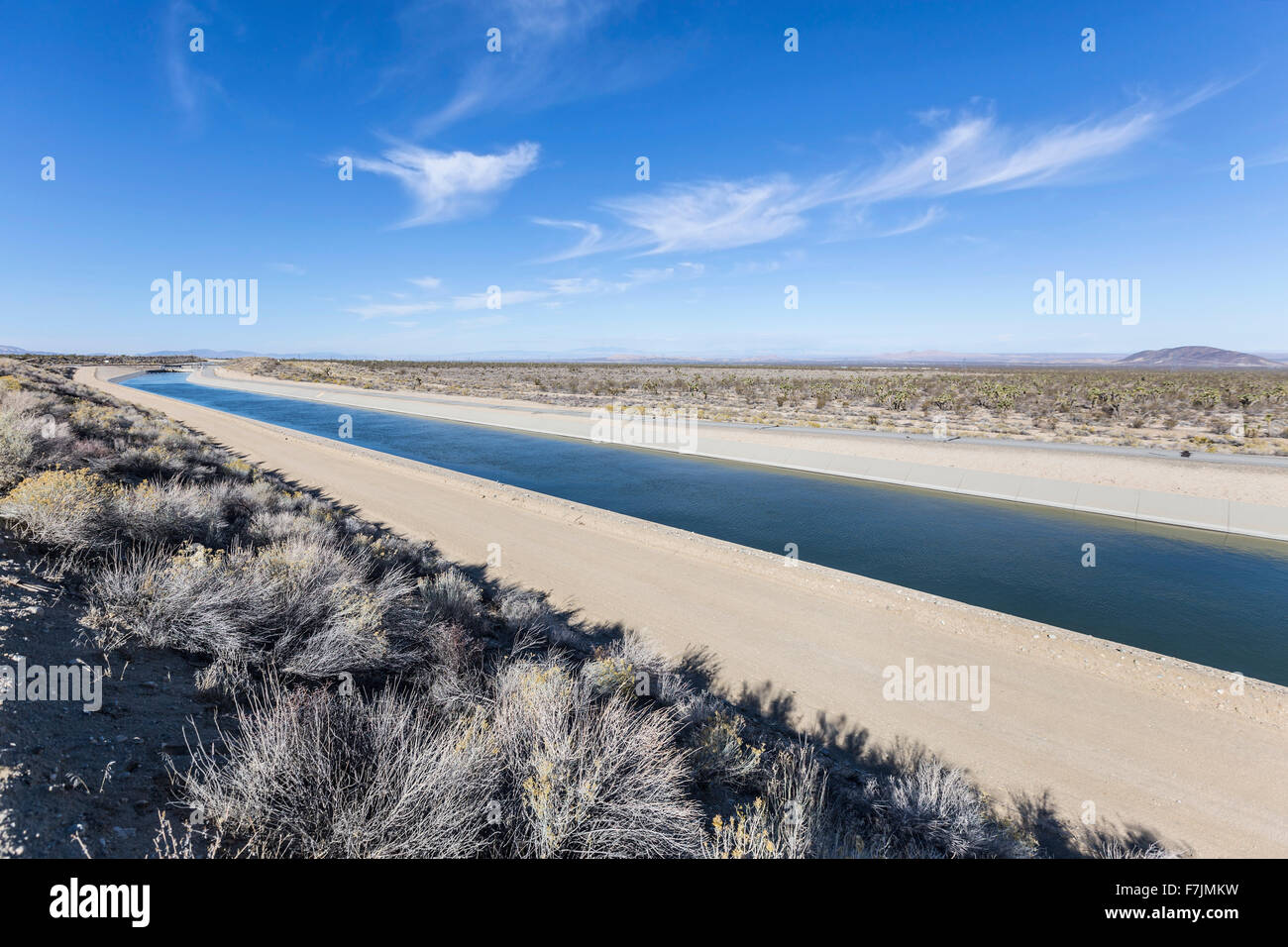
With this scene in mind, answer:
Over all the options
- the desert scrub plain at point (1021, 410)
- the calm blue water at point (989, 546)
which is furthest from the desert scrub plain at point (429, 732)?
the desert scrub plain at point (1021, 410)

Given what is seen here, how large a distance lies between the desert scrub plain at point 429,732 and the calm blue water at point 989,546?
473cm

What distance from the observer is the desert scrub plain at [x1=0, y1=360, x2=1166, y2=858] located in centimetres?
357

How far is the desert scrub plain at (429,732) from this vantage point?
140 inches

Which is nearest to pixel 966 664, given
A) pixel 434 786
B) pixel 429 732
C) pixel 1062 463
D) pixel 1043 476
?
pixel 429 732

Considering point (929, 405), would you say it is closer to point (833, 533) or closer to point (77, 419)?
point (833, 533)

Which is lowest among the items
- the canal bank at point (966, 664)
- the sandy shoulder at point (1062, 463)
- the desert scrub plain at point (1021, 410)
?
the canal bank at point (966, 664)

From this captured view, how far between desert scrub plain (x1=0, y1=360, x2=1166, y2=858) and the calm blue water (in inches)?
186

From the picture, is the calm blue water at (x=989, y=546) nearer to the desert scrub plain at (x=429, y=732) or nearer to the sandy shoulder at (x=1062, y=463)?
the sandy shoulder at (x=1062, y=463)

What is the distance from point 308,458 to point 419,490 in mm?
10456

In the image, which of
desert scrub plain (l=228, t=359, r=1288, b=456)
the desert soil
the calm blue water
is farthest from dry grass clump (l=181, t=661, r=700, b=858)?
desert scrub plain (l=228, t=359, r=1288, b=456)

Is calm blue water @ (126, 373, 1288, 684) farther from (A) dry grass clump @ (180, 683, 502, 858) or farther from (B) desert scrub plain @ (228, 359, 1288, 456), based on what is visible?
(B) desert scrub plain @ (228, 359, 1288, 456)

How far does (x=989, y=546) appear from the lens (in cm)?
1759

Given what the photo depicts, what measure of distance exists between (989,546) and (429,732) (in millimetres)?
18914

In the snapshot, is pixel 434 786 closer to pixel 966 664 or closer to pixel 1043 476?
pixel 966 664
